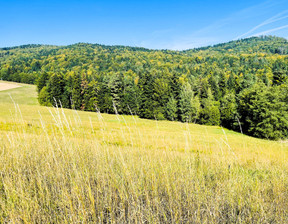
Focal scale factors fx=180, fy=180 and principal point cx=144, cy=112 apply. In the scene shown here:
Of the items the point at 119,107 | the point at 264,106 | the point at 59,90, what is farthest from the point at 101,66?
the point at 264,106

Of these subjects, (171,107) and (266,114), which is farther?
(171,107)

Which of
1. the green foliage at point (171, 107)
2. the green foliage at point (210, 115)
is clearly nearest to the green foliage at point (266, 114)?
the green foliage at point (210, 115)

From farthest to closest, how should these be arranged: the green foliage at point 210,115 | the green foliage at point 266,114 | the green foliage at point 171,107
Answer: the green foliage at point 210,115
the green foliage at point 171,107
the green foliage at point 266,114

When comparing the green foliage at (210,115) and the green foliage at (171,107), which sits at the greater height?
the green foliage at (171,107)

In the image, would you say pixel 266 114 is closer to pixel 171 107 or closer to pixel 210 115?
pixel 210 115

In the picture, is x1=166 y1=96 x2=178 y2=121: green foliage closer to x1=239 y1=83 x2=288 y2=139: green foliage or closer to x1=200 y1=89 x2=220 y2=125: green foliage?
x1=200 y1=89 x2=220 y2=125: green foliage

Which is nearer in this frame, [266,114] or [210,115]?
[266,114]

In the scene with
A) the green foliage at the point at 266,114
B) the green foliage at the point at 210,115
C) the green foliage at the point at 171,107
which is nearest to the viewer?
the green foliage at the point at 266,114

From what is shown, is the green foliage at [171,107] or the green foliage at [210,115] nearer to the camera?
the green foliage at [171,107]

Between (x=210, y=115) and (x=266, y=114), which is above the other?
(x=266, y=114)

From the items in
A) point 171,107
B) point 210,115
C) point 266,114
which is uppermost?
A: point 171,107

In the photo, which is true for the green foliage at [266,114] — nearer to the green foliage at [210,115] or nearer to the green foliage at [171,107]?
the green foliage at [210,115]

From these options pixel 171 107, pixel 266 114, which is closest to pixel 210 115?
pixel 171 107

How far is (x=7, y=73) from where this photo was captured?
84.9m
